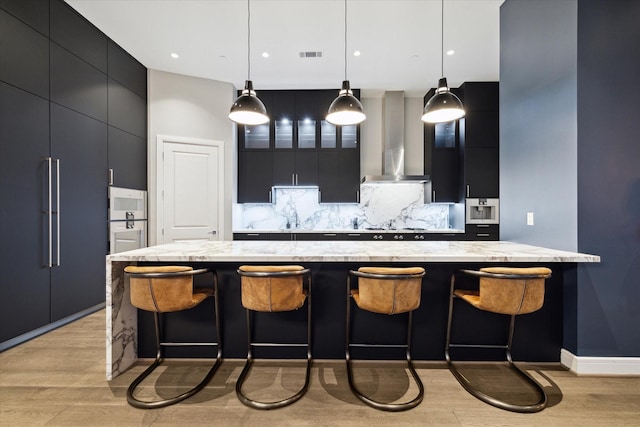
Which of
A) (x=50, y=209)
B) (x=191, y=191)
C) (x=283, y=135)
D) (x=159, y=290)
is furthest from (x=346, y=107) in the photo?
(x=191, y=191)

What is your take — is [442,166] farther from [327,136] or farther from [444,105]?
[444,105]

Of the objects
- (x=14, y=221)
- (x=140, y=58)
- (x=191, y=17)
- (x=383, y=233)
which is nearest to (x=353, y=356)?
(x=383, y=233)

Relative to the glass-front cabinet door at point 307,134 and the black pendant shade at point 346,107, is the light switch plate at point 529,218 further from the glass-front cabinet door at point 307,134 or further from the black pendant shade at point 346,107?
the glass-front cabinet door at point 307,134

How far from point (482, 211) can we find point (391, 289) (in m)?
3.70

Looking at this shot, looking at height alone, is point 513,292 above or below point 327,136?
below

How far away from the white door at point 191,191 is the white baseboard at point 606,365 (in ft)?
14.3

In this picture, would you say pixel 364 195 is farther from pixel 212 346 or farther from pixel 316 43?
pixel 212 346

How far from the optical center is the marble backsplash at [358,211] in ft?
17.3

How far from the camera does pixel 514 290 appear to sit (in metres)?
1.73

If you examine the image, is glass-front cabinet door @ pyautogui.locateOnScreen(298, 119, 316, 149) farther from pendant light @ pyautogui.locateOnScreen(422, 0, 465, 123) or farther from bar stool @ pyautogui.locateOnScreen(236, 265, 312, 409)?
bar stool @ pyautogui.locateOnScreen(236, 265, 312, 409)

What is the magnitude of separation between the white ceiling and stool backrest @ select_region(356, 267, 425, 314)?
279cm

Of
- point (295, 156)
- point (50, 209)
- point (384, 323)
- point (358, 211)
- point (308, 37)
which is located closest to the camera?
point (384, 323)

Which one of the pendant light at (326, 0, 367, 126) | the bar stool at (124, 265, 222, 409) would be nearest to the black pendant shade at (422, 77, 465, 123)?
the pendant light at (326, 0, 367, 126)

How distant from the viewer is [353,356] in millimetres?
2213
